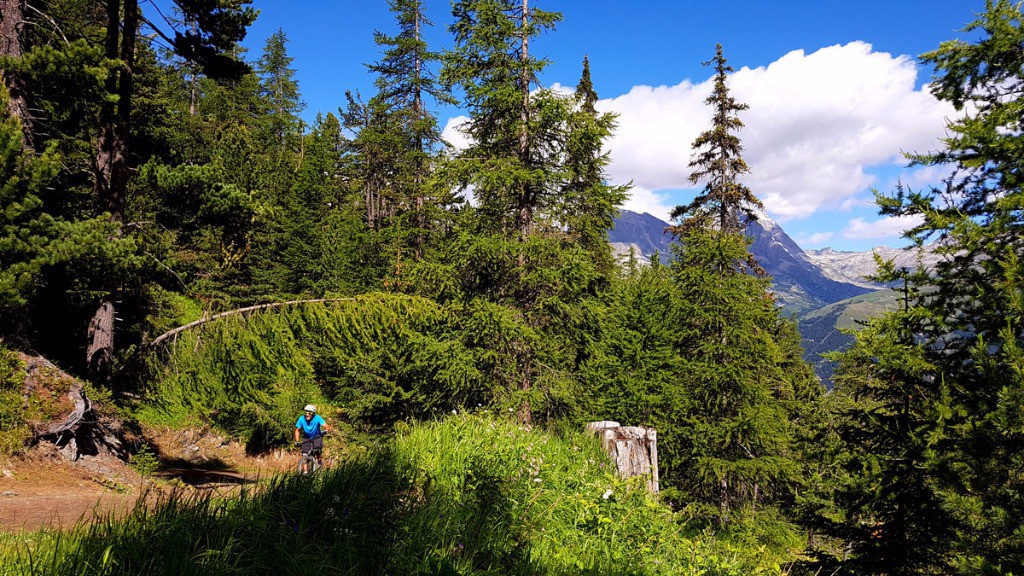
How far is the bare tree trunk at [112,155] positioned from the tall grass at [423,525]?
6.15 meters

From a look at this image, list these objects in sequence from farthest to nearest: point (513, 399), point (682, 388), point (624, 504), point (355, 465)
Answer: point (682, 388) → point (513, 399) → point (624, 504) → point (355, 465)

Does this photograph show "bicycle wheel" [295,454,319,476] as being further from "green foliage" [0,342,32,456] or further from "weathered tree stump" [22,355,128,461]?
"green foliage" [0,342,32,456]

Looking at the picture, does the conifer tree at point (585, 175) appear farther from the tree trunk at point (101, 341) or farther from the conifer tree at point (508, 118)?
the tree trunk at point (101, 341)

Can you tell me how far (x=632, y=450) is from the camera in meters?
6.41

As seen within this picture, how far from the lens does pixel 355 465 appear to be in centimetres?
470

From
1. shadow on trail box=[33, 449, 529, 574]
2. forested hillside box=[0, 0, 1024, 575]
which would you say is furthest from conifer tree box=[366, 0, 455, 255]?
shadow on trail box=[33, 449, 529, 574]

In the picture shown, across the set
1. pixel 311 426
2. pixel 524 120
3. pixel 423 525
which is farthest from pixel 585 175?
pixel 423 525

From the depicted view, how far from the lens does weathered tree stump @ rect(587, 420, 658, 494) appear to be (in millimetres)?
6324

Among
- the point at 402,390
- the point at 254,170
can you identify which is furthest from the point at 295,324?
the point at 254,170

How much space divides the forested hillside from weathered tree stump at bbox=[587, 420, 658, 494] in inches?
40.8

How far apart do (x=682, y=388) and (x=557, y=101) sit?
1042 centimetres

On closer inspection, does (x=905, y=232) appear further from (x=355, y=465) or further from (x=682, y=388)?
(x=355, y=465)

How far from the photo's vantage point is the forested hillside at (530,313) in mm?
7102

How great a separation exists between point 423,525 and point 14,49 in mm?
9909
